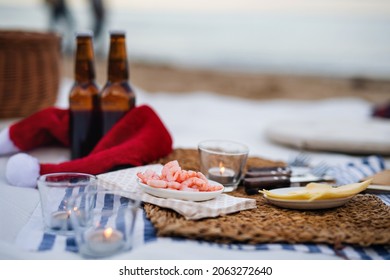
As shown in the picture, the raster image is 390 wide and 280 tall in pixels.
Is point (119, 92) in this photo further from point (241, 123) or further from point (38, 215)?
point (241, 123)

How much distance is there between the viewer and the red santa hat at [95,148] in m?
1.08

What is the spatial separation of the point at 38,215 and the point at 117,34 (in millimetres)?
560

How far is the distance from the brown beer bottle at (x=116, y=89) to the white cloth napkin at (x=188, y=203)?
1.00 ft

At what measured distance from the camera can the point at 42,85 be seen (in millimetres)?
Answer: 1829

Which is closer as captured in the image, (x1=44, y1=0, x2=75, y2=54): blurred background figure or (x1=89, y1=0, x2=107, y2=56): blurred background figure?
(x1=89, y1=0, x2=107, y2=56): blurred background figure

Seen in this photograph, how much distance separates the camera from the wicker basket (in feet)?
5.55

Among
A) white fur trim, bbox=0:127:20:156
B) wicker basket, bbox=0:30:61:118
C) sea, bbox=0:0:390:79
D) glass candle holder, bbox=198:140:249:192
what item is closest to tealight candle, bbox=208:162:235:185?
glass candle holder, bbox=198:140:249:192

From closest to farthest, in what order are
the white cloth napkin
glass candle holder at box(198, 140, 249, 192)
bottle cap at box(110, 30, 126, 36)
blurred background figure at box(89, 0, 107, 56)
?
the white cloth napkin → glass candle holder at box(198, 140, 249, 192) → bottle cap at box(110, 30, 126, 36) → blurred background figure at box(89, 0, 107, 56)

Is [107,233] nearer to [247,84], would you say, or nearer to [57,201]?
[57,201]

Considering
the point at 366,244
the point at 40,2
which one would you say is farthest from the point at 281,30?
the point at 366,244

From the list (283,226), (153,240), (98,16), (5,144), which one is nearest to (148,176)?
(153,240)

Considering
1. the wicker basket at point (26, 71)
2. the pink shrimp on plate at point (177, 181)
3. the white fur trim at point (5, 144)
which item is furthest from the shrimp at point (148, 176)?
the wicker basket at point (26, 71)

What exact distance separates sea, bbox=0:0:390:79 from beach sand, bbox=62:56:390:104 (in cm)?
81

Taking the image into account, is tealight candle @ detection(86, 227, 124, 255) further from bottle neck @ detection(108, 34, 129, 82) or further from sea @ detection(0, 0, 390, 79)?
sea @ detection(0, 0, 390, 79)
